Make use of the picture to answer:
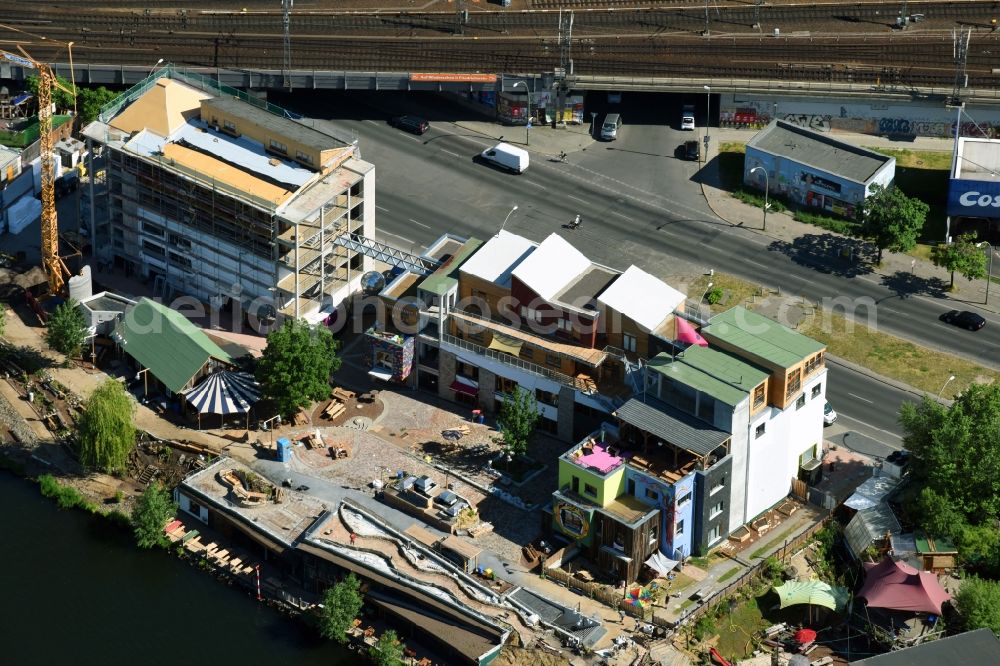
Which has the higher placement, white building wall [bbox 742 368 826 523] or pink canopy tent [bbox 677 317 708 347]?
pink canopy tent [bbox 677 317 708 347]

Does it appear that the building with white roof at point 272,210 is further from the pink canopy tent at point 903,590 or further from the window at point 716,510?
the pink canopy tent at point 903,590

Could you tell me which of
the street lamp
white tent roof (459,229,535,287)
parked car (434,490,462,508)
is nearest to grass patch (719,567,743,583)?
parked car (434,490,462,508)

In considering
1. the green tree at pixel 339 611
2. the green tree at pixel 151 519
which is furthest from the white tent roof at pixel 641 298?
the green tree at pixel 151 519

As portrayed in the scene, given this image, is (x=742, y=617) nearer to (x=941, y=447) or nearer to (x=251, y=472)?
(x=941, y=447)

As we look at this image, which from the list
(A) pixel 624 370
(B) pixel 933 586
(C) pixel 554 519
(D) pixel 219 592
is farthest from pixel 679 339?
(D) pixel 219 592

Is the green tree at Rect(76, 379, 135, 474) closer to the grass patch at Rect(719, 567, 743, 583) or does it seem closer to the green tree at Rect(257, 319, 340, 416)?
the green tree at Rect(257, 319, 340, 416)

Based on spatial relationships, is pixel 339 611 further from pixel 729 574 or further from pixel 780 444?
pixel 780 444
